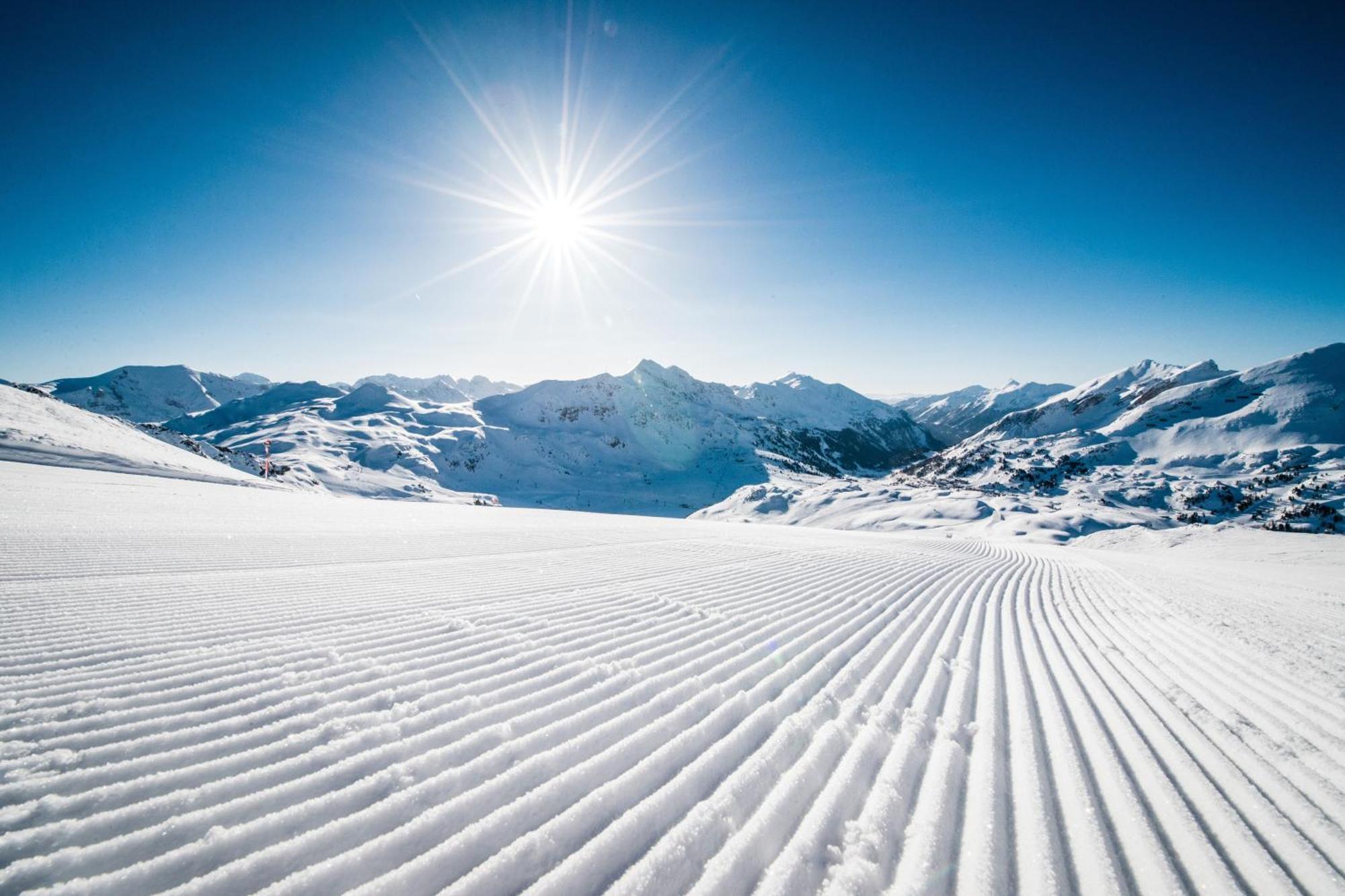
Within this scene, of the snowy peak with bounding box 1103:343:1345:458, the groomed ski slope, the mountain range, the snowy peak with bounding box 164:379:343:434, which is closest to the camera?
the groomed ski slope

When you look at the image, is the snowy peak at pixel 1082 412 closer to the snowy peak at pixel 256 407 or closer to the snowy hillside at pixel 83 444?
the snowy hillside at pixel 83 444

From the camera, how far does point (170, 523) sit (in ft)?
36.2

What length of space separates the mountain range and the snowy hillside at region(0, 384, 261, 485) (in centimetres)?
28

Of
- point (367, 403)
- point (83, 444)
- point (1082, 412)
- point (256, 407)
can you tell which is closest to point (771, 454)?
point (1082, 412)

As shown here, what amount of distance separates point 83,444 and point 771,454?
118831 millimetres

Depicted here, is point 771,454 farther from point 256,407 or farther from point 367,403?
point 256,407

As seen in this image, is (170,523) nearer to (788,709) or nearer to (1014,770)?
(788,709)

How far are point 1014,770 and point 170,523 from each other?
15.8 m

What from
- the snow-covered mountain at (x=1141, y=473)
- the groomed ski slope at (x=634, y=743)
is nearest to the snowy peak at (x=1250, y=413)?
the snow-covered mountain at (x=1141, y=473)

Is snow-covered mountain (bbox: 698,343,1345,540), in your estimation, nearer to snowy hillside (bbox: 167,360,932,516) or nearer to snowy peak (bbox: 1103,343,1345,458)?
snowy peak (bbox: 1103,343,1345,458)

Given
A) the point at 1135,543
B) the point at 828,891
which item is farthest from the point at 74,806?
the point at 1135,543

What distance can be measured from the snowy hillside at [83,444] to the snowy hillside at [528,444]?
10.3 meters

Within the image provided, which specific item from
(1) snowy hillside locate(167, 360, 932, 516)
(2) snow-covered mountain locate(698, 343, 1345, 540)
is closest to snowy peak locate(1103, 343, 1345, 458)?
(2) snow-covered mountain locate(698, 343, 1345, 540)

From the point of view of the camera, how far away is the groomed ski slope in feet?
6.68
